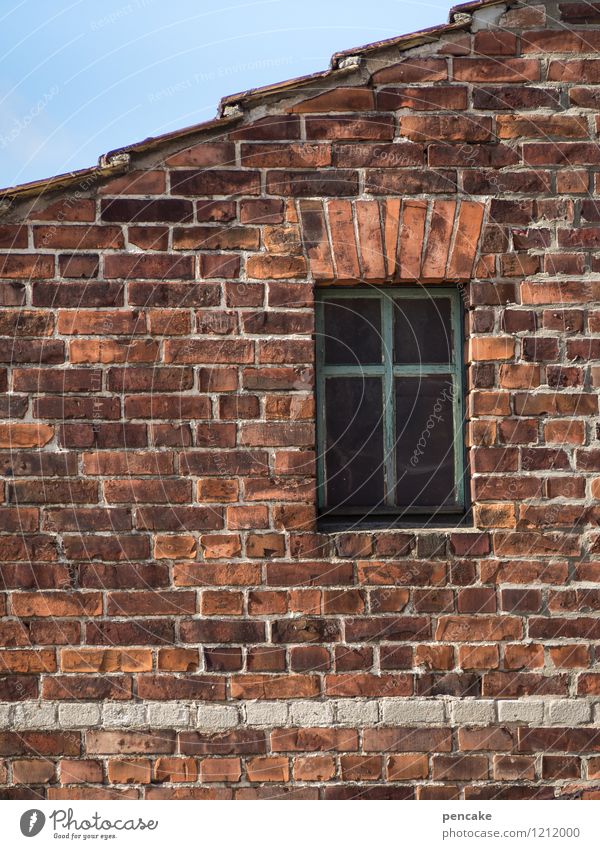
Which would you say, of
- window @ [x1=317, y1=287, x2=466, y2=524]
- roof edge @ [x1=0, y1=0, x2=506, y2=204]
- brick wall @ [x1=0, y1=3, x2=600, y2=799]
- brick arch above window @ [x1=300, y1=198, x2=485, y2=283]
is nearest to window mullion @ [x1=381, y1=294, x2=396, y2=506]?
A: window @ [x1=317, y1=287, x2=466, y2=524]

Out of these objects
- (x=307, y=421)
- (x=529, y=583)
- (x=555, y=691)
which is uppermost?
(x=307, y=421)

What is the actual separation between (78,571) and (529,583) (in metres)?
1.72

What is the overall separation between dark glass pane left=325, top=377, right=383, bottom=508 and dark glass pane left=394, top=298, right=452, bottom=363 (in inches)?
9.2

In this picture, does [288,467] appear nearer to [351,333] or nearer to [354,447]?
[354,447]

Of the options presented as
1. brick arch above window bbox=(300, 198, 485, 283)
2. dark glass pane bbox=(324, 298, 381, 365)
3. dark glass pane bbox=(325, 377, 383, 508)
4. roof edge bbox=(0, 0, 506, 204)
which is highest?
roof edge bbox=(0, 0, 506, 204)

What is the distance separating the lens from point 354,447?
4.17 meters

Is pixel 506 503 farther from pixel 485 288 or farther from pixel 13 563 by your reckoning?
pixel 13 563

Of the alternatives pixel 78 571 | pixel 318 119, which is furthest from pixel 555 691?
pixel 318 119

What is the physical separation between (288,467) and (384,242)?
3.12ft

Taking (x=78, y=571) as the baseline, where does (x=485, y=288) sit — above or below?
above

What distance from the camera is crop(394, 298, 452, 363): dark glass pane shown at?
165 inches

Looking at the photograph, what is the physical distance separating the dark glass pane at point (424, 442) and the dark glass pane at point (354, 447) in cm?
9

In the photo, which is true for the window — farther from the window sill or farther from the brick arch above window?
the brick arch above window

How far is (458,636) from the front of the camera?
3.99m
